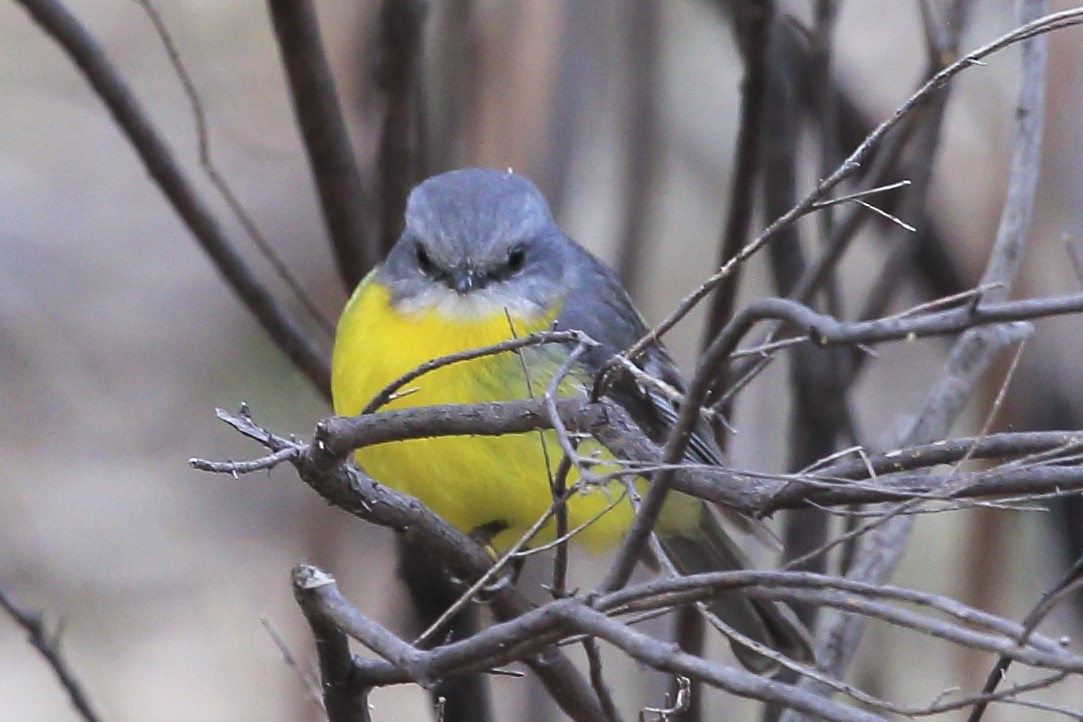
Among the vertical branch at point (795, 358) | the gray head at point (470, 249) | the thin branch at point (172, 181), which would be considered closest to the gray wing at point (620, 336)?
the gray head at point (470, 249)

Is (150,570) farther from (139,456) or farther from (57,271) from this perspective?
(57,271)

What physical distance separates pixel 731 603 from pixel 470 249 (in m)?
1.44

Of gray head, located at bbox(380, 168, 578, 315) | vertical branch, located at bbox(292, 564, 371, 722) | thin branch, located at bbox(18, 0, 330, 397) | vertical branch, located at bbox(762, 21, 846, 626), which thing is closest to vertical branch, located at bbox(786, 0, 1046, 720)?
vertical branch, located at bbox(762, 21, 846, 626)

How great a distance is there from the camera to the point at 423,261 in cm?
413

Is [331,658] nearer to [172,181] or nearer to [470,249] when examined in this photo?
[470,249]

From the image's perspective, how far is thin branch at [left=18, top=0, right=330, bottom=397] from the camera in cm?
403

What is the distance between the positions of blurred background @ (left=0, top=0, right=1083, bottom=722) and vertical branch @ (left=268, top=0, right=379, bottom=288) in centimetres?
82

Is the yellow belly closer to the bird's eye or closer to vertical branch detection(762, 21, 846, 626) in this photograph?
the bird's eye

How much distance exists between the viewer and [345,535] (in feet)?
21.6

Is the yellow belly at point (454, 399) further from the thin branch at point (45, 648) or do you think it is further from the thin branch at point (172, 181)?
the thin branch at point (45, 648)

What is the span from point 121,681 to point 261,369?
1.67m

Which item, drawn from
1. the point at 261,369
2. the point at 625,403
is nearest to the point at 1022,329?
the point at 625,403

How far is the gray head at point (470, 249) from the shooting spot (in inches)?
160

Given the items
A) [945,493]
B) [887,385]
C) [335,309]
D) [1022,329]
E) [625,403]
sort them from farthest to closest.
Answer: [887,385], [335,309], [625,403], [1022,329], [945,493]
